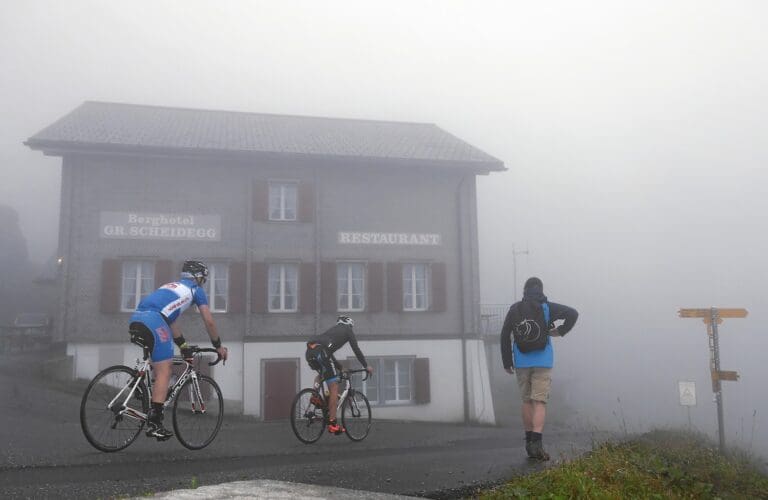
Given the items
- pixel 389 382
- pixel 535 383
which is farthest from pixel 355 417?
pixel 389 382

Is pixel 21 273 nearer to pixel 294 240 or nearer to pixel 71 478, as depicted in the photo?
pixel 294 240

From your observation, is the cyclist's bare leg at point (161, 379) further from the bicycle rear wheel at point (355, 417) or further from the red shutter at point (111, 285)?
the red shutter at point (111, 285)

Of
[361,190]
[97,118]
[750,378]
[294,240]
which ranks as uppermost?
[97,118]

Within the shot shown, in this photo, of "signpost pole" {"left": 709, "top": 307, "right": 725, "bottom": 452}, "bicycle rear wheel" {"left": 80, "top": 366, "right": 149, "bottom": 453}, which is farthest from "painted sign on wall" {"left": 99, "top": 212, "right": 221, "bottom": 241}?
"bicycle rear wheel" {"left": 80, "top": 366, "right": 149, "bottom": 453}

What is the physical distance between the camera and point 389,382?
70.1 ft

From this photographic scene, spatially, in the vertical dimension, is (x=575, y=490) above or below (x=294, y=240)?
below

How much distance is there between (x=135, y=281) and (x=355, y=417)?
13.2 meters

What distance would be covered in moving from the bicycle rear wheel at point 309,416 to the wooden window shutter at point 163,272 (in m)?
12.8

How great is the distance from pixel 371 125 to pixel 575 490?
923 inches

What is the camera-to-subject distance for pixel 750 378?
79.6 m

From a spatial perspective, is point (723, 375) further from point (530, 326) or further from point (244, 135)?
point (244, 135)

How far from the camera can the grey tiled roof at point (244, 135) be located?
65.9ft

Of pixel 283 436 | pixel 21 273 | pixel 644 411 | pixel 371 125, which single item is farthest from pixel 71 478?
pixel 21 273

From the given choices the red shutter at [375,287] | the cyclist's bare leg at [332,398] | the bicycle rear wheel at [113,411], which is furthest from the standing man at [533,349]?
the red shutter at [375,287]
